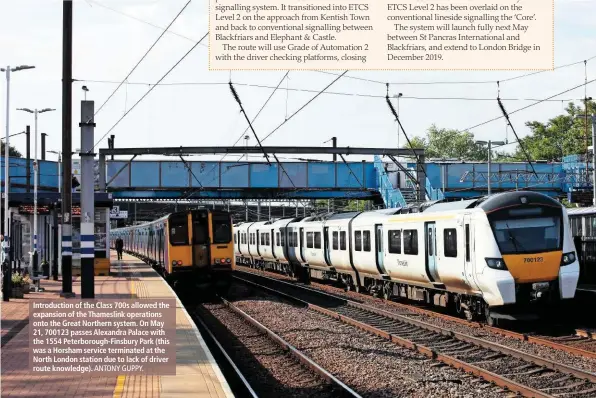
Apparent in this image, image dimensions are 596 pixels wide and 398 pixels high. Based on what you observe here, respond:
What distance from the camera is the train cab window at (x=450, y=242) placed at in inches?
724

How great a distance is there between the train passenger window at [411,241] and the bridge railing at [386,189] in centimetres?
1967

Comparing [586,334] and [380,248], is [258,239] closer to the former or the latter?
[380,248]

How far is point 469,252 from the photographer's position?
17.6 m

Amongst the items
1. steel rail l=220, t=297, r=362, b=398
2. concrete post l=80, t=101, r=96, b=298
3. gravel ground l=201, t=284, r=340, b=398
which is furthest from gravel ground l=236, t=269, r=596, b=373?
concrete post l=80, t=101, r=96, b=298

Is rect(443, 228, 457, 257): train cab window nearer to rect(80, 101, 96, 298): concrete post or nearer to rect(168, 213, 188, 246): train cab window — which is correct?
rect(80, 101, 96, 298): concrete post

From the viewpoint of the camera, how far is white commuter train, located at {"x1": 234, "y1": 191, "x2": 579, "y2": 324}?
16719 millimetres

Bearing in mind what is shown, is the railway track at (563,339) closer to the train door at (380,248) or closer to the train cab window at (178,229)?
the train door at (380,248)

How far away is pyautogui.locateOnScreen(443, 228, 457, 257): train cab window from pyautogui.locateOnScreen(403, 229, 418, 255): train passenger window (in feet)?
6.53

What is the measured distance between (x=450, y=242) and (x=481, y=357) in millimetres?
5077

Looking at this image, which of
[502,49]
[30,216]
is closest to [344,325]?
[502,49]

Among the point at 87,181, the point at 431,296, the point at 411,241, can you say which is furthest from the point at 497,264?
the point at 87,181

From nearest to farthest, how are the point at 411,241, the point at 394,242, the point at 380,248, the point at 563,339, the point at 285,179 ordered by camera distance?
the point at 563,339 → the point at 411,241 → the point at 394,242 → the point at 380,248 → the point at 285,179

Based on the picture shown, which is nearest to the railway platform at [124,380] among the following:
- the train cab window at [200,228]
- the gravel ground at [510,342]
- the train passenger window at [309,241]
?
the gravel ground at [510,342]

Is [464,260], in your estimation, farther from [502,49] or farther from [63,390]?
[63,390]
